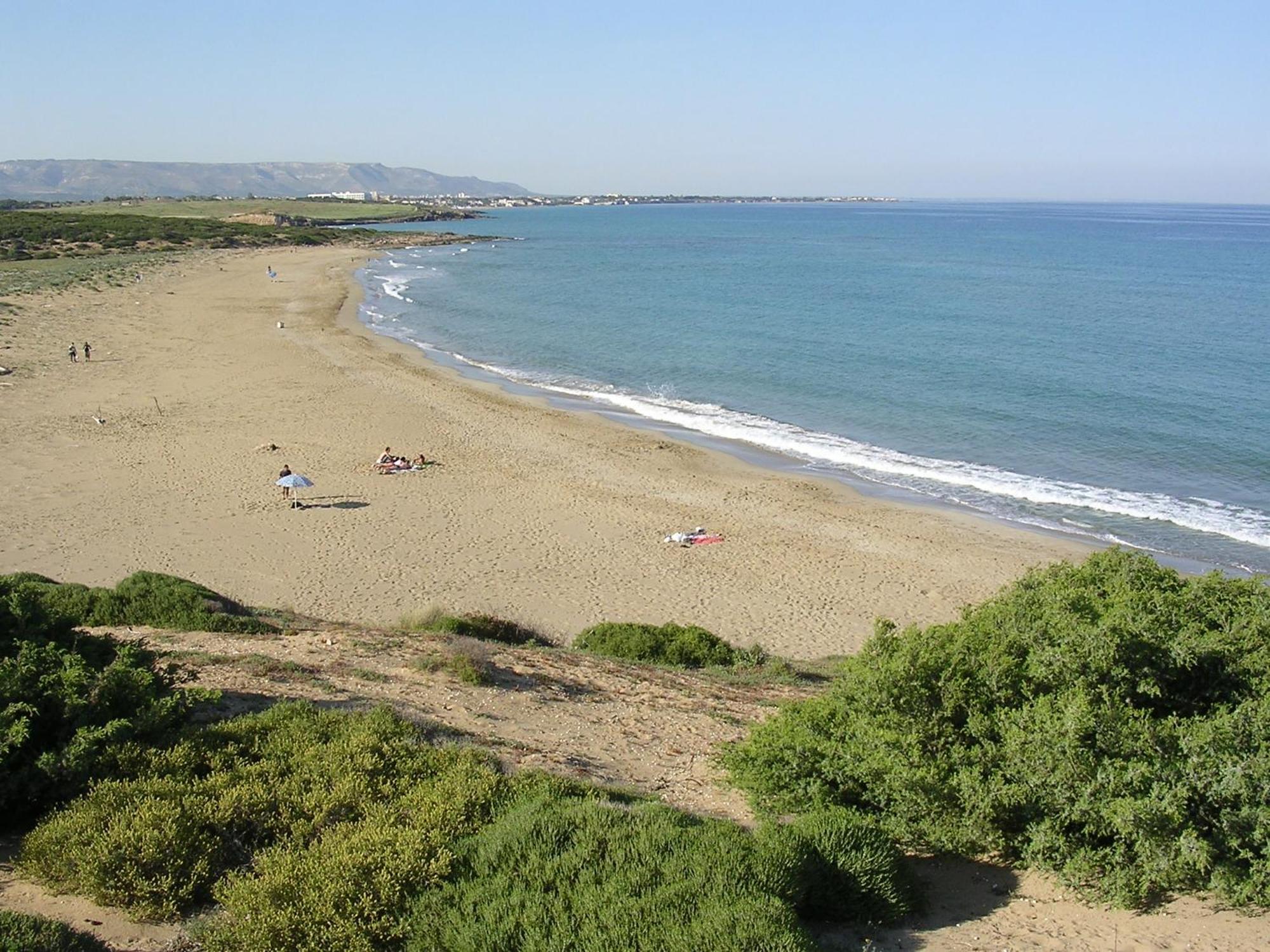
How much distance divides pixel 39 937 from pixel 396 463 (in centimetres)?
2024

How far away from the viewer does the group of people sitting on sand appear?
24500 mm

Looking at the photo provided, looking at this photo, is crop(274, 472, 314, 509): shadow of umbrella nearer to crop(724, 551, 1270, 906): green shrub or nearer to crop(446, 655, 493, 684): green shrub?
crop(446, 655, 493, 684): green shrub

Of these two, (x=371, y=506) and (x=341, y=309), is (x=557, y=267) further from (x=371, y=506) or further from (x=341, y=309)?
(x=371, y=506)

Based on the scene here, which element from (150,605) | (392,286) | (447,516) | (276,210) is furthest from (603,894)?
(276,210)

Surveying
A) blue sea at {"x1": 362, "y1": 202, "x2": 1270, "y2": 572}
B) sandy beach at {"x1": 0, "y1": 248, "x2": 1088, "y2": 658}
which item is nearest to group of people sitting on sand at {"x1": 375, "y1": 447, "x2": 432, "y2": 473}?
sandy beach at {"x1": 0, "y1": 248, "x2": 1088, "y2": 658}

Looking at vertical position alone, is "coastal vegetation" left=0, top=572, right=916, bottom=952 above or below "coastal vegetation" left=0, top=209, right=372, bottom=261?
below

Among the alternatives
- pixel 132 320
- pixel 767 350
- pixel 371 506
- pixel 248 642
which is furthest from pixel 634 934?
pixel 132 320

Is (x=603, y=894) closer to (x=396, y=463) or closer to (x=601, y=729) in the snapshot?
(x=601, y=729)

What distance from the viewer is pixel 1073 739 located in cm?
619

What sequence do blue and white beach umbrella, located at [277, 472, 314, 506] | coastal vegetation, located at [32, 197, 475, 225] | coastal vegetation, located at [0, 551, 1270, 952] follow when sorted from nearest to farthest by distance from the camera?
coastal vegetation, located at [0, 551, 1270, 952] → blue and white beach umbrella, located at [277, 472, 314, 506] → coastal vegetation, located at [32, 197, 475, 225]

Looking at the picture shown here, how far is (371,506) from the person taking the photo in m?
21.8

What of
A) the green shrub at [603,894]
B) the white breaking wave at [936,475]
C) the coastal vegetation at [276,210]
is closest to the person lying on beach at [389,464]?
the white breaking wave at [936,475]

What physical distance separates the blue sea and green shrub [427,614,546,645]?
13.0 m

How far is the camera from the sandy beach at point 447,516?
1728 cm
